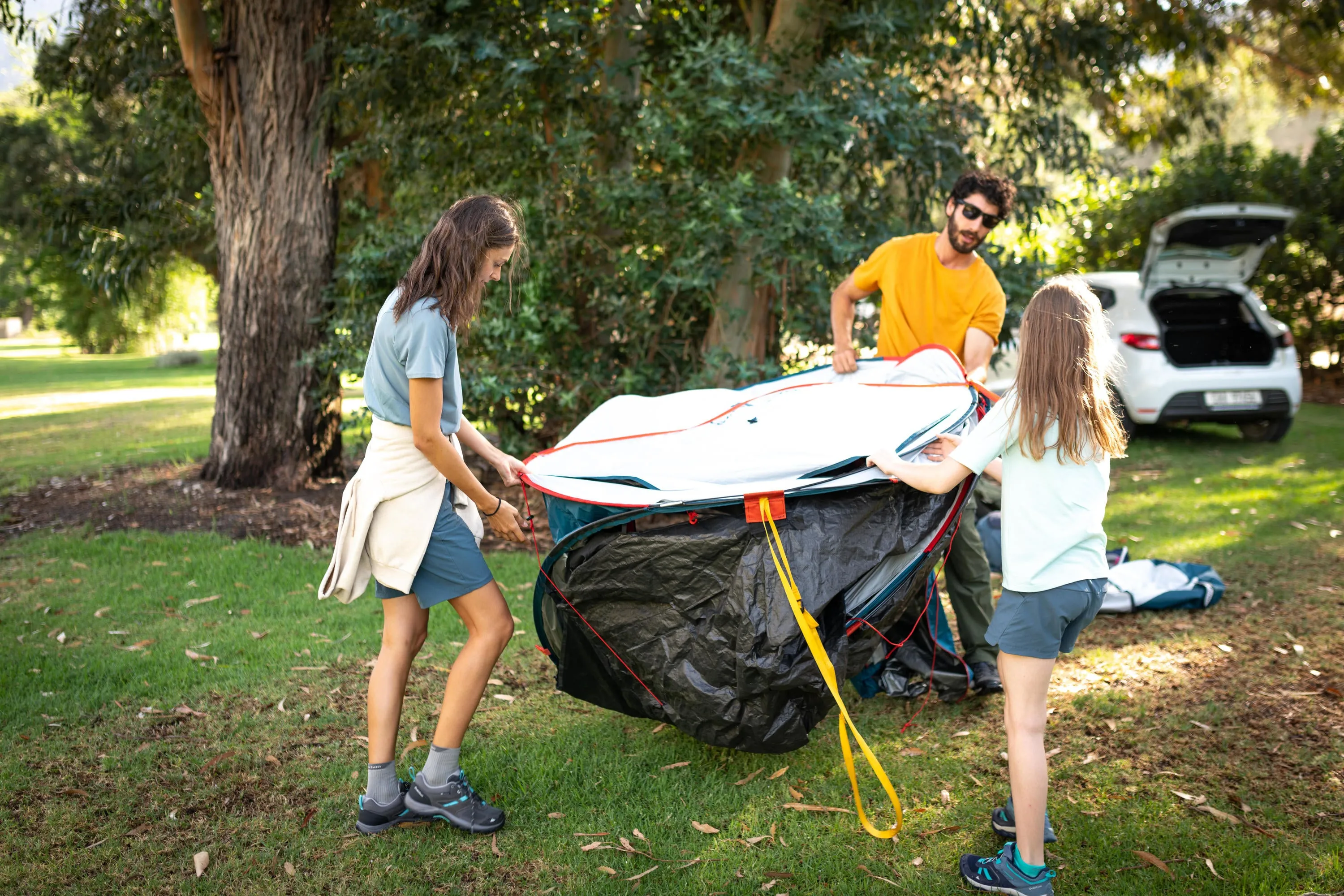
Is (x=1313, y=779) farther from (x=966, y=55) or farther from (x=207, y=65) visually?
(x=207, y=65)

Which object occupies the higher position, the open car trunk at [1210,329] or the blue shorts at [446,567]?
the open car trunk at [1210,329]

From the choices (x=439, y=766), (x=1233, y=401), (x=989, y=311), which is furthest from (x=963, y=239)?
(x=1233, y=401)

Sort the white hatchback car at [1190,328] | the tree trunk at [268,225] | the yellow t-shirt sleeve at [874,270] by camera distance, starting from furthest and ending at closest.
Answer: the white hatchback car at [1190,328]
the tree trunk at [268,225]
the yellow t-shirt sleeve at [874,270]

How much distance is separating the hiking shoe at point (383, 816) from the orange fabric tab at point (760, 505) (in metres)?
1.36

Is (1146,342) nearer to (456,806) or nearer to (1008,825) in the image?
(1008,825)

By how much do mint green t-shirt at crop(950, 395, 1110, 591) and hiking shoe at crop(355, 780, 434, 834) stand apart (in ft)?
6.27

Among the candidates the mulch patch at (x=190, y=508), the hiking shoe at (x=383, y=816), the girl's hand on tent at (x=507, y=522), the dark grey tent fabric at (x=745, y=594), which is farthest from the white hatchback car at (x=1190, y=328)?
the hiking shoe at (x=383, y=816)

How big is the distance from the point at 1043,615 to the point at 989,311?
5.63 feet

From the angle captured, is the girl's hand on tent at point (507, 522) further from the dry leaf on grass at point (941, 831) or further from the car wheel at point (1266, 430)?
the car wheel at point (1266, 430)

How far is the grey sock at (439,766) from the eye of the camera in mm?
2963

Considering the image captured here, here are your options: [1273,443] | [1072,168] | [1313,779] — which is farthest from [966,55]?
[1313,779]

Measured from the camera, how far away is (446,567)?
2.89m

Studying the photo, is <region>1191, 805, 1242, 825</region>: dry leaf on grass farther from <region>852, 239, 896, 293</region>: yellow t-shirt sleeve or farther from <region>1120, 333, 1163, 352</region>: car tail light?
<region>1120, 333, 1163, 352</region>: car tail light

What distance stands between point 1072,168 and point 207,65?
643 cm
